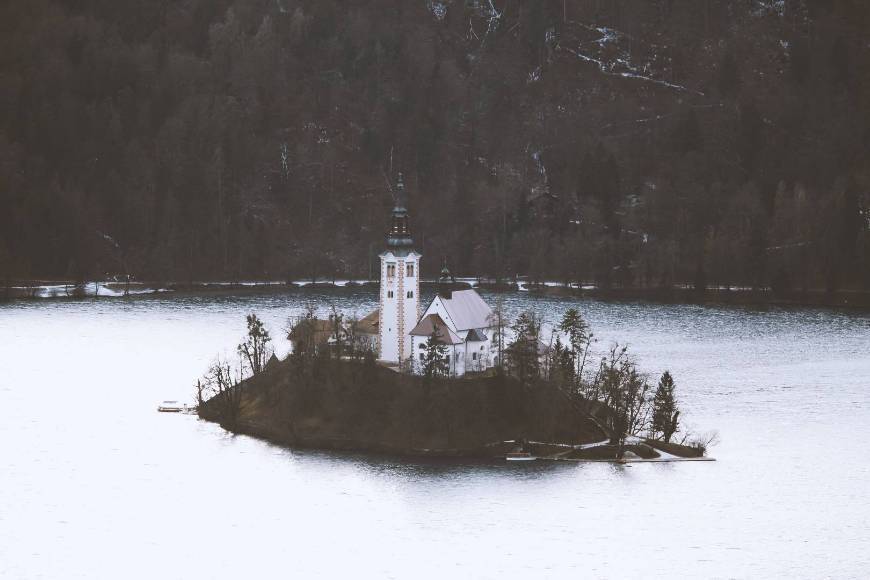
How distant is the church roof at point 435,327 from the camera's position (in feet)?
339

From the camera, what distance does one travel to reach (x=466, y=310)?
4227 inches

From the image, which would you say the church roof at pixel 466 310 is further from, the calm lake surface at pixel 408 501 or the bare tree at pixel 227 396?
the bare tree at pixel 227 396

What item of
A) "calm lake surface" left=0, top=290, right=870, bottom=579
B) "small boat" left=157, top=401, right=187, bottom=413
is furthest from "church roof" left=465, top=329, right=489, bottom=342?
"small boat" left=157, top=401, right=187, bottom=413

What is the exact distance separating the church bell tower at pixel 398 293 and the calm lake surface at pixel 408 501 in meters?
11.4

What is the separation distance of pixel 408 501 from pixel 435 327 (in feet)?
59.0

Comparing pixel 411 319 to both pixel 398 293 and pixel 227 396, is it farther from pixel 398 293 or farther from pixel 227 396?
pixel 227 396

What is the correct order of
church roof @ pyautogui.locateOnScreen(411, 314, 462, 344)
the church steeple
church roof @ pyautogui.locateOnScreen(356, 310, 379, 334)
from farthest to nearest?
1. church roof @ pyautogui.locateOnScreen(356, 310, 379, 334)
2. the church steeple
3. church roof @ pyautogui.locateOnScreen(411, 314, 462, 344)

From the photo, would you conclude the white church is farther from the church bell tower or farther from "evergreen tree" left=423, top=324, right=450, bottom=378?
"evergreen tree" left=423, top=324, right=450, bottom=378

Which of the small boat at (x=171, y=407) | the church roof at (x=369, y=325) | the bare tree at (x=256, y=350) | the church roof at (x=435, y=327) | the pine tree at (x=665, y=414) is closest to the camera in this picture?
the pine tree at (x=665, y=414)

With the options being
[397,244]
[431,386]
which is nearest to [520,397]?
[431,386]

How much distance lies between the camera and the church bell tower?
10525cm

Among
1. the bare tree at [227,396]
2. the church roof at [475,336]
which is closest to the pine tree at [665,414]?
the church roof at [475,336]

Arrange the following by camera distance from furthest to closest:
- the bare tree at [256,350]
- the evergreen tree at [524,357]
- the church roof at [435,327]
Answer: the bare tree at [256,350]
the church roof at [435,327]
the evergreen tree at [524,357]

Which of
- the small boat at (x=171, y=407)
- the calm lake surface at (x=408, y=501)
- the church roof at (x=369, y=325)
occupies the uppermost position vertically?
the church roof at (x=369, y=325)
